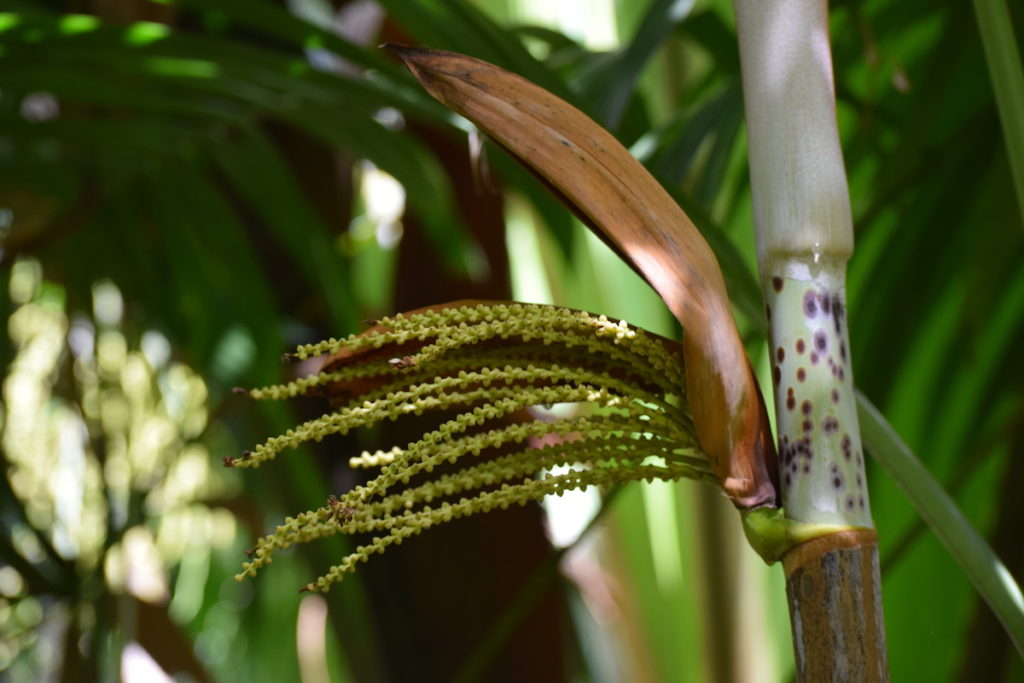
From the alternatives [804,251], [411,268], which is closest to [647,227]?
[804,251]

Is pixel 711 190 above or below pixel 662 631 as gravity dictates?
above

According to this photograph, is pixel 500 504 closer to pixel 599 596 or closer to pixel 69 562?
pixel 69 562

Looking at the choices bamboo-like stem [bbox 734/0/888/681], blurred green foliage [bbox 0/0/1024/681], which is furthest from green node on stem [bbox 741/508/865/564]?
blurred green foliage [bbox 0/0/1024/681]

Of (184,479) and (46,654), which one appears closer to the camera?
(184,479)

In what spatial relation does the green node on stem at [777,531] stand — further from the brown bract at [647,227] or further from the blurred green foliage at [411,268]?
the blurred green foliage at [411,268]

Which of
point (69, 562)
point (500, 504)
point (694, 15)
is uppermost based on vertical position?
point (694, 15)

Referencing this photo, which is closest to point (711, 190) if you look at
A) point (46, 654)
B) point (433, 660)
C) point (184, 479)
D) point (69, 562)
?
point (433, 660)

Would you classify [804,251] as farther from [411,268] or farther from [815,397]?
[411,268]

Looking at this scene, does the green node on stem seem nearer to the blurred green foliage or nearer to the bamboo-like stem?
the bamboo-like stem
